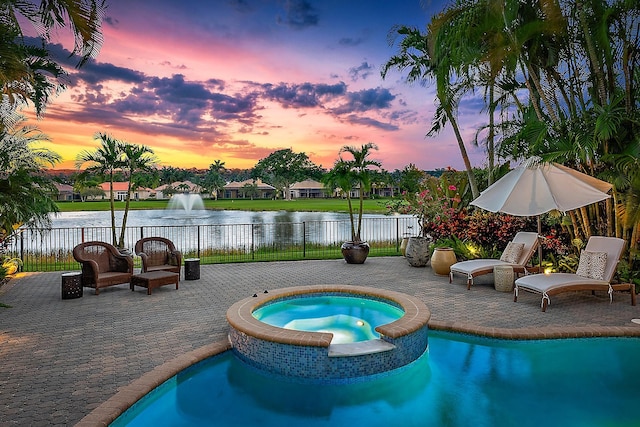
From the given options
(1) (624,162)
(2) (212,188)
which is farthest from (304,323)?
(2) (212,188)

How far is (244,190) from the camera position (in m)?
85.1

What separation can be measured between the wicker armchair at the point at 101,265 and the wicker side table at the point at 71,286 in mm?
273

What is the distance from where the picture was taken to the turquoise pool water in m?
3.88

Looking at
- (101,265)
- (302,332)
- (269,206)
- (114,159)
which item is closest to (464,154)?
(302,332)

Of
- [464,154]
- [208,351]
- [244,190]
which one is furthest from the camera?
[244,190]

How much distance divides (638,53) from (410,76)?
6.45 meters

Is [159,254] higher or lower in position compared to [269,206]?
lower

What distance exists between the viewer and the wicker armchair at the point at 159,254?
8.91 m

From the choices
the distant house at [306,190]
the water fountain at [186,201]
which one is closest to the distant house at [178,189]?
the water fountain at [186,201]

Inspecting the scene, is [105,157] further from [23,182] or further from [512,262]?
[512,262]

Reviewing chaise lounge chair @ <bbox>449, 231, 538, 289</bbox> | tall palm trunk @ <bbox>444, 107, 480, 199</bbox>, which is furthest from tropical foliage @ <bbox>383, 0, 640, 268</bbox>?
tall palm trunk @ <bbox>444, 107, 480, 199</bbox>

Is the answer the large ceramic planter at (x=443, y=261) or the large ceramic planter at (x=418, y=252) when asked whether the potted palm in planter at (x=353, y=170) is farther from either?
the large ceramic planter at (x=443, y=261)

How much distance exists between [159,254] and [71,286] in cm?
201

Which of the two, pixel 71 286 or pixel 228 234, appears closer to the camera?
pixel 71 286
